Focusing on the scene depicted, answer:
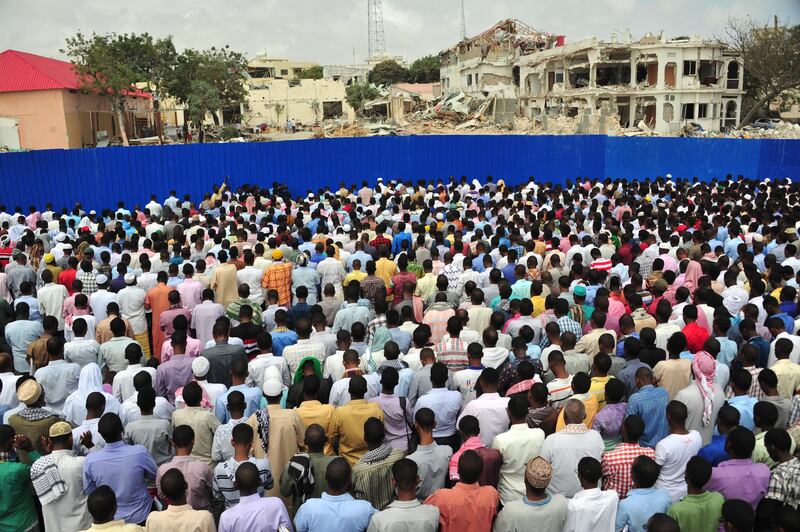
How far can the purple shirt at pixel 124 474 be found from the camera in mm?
4418

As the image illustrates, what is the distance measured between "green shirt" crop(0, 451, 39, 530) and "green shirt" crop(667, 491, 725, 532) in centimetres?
431

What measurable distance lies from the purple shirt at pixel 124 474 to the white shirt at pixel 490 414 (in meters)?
2.34

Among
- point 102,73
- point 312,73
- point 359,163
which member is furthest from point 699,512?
point 312,73

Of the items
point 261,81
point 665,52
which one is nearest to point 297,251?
point 665,52

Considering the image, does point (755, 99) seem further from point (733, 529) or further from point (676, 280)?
point (733, 529)

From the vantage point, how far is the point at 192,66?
42.2m

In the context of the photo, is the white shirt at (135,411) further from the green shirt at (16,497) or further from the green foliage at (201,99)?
the green foliage at (201,99)

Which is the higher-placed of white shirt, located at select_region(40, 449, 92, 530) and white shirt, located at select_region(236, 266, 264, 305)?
white shirt, located at select_region(236, 266, 264, 305)

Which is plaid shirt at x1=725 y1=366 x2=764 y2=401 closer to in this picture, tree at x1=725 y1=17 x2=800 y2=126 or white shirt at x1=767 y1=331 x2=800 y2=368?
white shirt at x1=767 y1=331 x2=800 y2=368

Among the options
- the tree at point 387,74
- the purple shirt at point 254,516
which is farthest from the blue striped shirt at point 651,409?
the tree at point 387,74

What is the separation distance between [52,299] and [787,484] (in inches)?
324

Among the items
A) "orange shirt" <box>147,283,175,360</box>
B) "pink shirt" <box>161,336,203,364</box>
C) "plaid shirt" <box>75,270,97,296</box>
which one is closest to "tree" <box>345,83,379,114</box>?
"plaid shirt" <box>75,270,97,296</box>

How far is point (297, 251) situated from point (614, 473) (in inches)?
271

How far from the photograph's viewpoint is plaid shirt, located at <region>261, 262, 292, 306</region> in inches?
355
